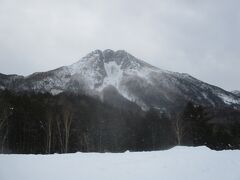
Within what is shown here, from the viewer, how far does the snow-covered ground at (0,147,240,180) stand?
17969 mm

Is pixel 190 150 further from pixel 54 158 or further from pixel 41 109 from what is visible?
pixel 41 109

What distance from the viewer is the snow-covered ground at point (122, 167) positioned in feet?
59.0

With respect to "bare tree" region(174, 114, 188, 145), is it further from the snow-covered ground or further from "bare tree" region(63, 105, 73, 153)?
the snow-covered ground

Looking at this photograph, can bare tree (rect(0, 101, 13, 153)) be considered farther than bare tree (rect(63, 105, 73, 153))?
No

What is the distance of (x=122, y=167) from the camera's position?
1888 centimetres

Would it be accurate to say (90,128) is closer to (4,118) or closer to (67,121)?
(67,121)

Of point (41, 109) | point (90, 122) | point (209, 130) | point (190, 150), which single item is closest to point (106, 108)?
→ point (90, 122)

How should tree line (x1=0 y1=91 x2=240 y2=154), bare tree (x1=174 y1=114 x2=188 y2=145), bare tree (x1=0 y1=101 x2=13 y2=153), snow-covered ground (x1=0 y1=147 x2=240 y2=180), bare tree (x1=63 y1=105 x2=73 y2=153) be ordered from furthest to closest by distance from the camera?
1. bare tree (x1=174 y1=114 x2=188 y2=145)
2. tree line (x1=0 y1=91 x2=240 y2=154)
3. bare tree (x1=63 y1=105 x2=73 y2=153)
4. bare tree (x1=0 y1=101 x2=13 y2=153)
5. snow-covered ground (x1=0 y1=147 x2=240 y2=180)

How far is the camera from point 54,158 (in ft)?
68.0

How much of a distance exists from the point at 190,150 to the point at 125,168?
6389mm

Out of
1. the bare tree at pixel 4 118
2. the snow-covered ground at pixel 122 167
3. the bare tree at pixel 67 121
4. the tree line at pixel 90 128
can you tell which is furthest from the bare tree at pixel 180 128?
the snow-covered ground at pixel 122 167

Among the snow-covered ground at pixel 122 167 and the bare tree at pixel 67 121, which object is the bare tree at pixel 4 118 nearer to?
the bare tree at pixel 67 121

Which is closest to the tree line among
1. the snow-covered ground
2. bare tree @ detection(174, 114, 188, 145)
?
bare tree @ detection(174, 114, 188, 145)

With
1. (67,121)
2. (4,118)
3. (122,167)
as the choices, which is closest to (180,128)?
(67,121)
